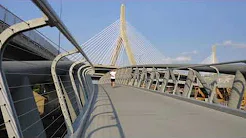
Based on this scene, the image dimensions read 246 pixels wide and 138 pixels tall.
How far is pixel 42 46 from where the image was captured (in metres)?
19.6

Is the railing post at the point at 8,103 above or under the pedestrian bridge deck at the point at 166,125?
above

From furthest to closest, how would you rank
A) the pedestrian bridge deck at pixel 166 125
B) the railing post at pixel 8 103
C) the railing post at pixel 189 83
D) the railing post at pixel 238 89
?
the railing post at pixel 189 83 → the railing post at pixel 238 89 → the pedestrian bridge deck at pixel 166 125 → the railing post at pixel 8 103

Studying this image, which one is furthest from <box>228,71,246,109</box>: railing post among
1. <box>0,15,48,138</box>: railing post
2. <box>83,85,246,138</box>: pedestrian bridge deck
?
<box>0,15,48,138</box>: railing post

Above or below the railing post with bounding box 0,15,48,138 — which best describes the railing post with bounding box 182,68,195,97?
below

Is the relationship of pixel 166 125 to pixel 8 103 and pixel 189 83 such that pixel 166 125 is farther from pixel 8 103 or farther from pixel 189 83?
pixel 189 83

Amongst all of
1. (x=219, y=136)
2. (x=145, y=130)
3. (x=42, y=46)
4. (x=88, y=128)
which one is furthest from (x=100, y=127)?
(x=42, y=46)

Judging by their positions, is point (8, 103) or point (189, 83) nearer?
point (8, 103)

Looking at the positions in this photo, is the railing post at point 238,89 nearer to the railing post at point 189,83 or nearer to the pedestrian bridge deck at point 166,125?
the pedestrian bridge deck at point 166,125

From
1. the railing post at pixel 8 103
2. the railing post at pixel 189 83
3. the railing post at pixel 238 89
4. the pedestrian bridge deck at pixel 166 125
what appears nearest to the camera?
the railing post at pixel 8 103

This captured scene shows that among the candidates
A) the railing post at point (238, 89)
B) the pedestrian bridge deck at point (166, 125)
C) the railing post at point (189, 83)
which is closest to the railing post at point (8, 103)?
the pedestrian bridge deck at point (166, 125)

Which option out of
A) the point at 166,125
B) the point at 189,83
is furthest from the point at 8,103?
the point at 189,83

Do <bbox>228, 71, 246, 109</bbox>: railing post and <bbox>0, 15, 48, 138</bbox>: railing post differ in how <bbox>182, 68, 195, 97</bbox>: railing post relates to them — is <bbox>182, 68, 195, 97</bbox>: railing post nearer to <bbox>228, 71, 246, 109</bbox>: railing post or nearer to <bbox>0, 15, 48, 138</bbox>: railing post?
<bbox>228, 71, 246, 109</bbox>: railing post

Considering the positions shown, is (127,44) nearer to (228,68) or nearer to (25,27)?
(228,68)

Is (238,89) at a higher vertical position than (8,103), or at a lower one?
lower
